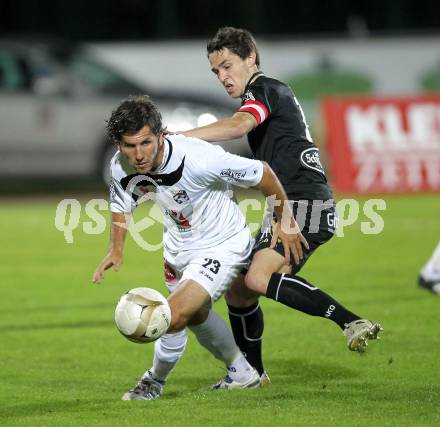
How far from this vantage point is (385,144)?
17875 mm

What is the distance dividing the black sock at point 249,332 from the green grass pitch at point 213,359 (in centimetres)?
22

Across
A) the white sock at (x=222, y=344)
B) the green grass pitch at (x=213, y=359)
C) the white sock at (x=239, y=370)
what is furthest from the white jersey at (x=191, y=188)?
the green grass pitch at (x=213, y=359)

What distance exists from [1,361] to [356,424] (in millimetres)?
2957

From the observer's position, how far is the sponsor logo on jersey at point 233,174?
641cm

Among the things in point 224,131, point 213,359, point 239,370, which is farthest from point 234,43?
point 213,359

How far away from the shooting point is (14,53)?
763 inches

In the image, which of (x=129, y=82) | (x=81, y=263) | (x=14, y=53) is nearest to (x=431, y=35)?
(x=129, y=82)

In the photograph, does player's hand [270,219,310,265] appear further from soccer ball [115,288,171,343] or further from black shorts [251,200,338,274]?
soccer ball [115,288,171,343]

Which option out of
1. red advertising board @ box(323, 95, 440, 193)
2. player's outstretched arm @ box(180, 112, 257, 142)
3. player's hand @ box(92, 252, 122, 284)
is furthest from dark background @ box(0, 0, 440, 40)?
player's hand @ box(92, 252, 122, 284)

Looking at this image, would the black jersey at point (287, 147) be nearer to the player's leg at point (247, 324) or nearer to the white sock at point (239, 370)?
the player's leg at point (247, 324)

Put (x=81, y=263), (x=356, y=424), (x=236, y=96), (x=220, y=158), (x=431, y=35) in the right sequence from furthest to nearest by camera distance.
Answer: (x=431, y=35)
(x=81, y=263)
(x=236, y=96)
(x=220, y=158)
(x=356, y=424)

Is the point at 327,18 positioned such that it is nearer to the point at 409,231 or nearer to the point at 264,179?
the point at 409,231

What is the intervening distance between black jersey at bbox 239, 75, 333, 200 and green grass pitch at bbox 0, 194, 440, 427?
1160 millimetres

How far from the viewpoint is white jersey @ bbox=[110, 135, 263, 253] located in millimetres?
6418
